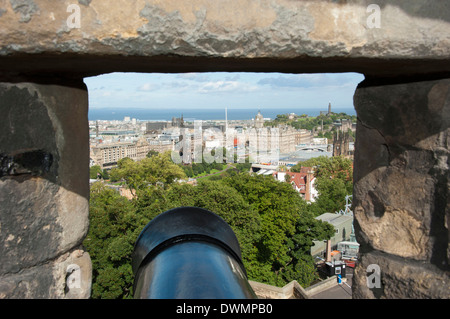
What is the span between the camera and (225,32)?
1123 mm

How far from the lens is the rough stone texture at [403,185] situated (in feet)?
4.66

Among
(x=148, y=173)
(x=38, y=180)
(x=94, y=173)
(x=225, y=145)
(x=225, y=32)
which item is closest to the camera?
(x=225, y=32)

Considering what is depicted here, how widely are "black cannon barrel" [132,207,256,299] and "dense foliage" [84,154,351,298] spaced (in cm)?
1088

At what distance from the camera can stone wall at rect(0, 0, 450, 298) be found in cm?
110

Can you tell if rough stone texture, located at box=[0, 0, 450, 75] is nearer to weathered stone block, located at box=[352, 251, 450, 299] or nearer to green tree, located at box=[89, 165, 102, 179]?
weathered stone block, located at box=[352, 251, 450, 299]

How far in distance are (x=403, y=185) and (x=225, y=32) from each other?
95cm

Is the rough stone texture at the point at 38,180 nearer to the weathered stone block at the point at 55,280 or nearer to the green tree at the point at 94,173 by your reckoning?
the weathered stone block at the point at 55,280

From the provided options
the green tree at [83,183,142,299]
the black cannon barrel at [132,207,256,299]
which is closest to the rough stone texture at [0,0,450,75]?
the black cannon barrel at [132,207,256,299]

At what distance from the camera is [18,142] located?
4.43 ft

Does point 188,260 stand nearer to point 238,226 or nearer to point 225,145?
point 238,226

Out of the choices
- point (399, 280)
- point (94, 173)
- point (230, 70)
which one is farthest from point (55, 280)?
point (94, 173)
